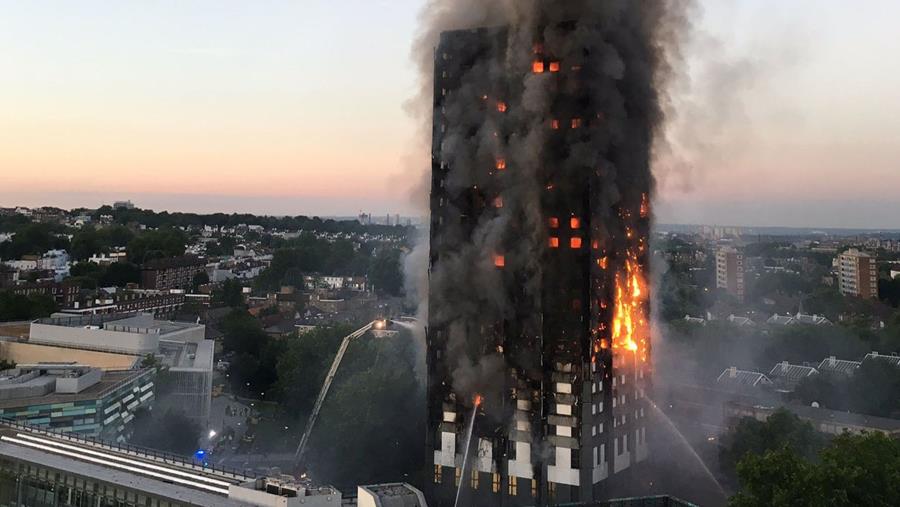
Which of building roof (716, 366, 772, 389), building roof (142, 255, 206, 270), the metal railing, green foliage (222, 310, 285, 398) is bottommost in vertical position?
green foliage (222, 310, 285, 398)

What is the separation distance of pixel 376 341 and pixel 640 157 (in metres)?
27.4

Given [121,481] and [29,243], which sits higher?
[29,243]

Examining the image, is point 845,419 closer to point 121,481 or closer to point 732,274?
point 121,481

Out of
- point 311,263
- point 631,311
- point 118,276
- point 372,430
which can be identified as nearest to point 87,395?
point 372,430

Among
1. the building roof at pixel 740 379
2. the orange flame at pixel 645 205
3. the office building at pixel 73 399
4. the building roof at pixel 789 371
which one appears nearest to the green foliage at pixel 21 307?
the office building at pixel 73 399

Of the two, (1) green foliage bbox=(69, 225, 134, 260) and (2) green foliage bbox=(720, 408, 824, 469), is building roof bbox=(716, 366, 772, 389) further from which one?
(1) green foliage bbox=(69, 225, 134, 260)

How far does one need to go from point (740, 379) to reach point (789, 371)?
20.9 feet

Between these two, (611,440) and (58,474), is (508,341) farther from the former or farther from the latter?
(58,474)

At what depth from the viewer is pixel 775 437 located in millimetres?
40500

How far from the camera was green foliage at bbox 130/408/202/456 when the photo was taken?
49250mm

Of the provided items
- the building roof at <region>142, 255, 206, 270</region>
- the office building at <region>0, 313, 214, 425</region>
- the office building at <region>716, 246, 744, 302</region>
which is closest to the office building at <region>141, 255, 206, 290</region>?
the building roof at <region>142, 255, 206, 270</region>

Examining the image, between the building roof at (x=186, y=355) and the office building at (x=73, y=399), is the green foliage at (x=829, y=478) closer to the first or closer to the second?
the office building at (x=73, y=399)

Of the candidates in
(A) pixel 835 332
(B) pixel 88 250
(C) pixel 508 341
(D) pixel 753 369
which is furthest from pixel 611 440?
(B) pixel 88 250

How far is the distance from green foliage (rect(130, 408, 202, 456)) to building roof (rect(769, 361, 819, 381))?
5010 centimetres
